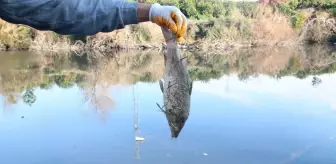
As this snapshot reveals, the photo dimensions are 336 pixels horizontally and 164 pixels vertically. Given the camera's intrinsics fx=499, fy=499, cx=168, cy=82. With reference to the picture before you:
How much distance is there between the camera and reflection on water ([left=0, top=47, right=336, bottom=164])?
6301 mm

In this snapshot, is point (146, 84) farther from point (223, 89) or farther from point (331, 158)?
point (331, 158)

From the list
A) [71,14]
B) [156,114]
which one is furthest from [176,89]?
[156,114]

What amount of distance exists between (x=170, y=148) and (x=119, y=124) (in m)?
1.50

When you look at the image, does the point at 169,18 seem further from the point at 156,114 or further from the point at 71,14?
the point at 156,114

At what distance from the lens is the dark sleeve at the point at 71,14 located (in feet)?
3.87

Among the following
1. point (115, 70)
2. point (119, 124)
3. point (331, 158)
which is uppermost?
point (115, 70)

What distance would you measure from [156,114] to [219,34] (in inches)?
408

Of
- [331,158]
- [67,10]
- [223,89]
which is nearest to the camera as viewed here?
[67,10]

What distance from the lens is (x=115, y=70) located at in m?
13.1

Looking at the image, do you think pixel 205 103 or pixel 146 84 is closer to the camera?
pixel 205 103

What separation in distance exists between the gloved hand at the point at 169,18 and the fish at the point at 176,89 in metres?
0.16

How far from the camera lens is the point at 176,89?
1541 millimetres

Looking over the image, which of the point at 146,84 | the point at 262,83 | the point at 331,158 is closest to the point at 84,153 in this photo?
the point at 331,158

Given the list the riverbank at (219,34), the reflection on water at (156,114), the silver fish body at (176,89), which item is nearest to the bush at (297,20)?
the riverbank at (219,34)
